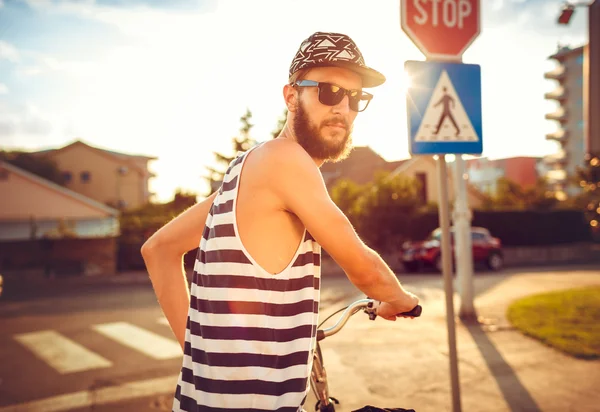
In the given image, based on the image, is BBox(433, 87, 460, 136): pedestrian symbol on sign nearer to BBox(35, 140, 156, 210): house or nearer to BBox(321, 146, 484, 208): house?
BBox(321, 146, 484, 208): house

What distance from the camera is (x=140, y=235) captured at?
22.4 metres

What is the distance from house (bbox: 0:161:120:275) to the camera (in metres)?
19.7

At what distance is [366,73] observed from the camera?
5.53ft

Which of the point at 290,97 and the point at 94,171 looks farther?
the point at 94,171

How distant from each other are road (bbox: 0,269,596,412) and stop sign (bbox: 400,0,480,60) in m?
3.27

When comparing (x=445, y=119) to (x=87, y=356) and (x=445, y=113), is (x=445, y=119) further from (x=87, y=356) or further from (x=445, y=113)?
(x=87, y=356)

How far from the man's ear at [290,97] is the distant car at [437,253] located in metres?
18.0

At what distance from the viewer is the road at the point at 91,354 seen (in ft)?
16.7

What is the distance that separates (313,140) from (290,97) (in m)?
0.21

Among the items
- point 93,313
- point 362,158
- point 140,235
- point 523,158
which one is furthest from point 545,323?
point 523,158

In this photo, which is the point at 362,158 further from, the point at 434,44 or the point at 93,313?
the point at 434,44

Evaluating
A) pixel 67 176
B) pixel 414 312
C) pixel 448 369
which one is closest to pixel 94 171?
pixel 67 176

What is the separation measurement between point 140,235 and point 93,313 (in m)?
12.1

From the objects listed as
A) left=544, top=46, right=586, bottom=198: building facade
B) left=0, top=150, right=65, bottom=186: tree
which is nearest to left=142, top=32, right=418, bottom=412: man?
left=0, top=150, right=65, bottom=186: tree
